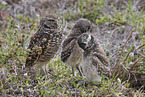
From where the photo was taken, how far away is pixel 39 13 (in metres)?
6.98

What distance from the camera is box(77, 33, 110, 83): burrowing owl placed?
4.04m

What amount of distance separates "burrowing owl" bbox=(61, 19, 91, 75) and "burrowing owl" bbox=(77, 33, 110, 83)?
17 cm

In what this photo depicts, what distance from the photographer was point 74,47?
13.8 ft

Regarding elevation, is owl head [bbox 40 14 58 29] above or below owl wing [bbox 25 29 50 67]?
above

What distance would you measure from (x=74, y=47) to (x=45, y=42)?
23.8 inches

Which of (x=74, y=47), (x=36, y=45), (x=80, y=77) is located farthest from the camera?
(x=80, y=77)

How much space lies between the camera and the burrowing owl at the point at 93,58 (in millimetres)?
4043

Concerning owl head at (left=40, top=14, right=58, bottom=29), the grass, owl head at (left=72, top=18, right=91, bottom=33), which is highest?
owl head at (left=40, top=14, right=58, bottom=29)

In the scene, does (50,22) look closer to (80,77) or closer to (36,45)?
(36,45)

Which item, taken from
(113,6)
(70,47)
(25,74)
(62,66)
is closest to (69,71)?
(62,66)

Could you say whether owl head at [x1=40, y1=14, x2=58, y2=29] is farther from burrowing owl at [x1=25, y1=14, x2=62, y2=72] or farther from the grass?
the grass

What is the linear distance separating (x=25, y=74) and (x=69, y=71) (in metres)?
0.99

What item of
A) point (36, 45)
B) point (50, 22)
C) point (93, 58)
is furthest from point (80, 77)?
point (50, 22)

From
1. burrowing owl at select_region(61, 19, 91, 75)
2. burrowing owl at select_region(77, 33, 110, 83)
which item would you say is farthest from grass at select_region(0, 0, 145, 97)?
burrowing owl at select_region(61, 19, 91, 75)
